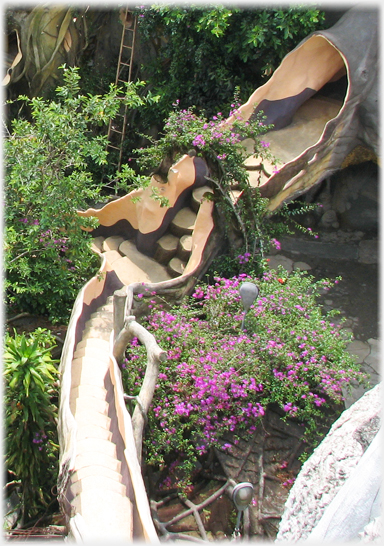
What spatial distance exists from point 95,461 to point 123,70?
7635 mm

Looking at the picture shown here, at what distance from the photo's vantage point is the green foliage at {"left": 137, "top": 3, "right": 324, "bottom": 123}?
8461 millimetres

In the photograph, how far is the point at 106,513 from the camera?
423cm

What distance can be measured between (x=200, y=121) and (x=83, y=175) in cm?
162

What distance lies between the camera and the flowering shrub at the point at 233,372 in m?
5.61

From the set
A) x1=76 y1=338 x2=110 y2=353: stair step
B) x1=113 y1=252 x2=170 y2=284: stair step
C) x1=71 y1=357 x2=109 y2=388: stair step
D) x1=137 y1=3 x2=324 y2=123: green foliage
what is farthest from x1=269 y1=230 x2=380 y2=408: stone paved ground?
x1=71 y1=357 x2=109 y2=388: stair step

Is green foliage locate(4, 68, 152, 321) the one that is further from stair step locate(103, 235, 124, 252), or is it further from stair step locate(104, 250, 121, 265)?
stair step locate(103, 235, 124, 252)

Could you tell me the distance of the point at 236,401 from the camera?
5836 millimetres

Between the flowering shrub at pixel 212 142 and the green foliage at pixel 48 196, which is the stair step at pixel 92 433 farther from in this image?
the flowering shrub at pixel 212 142

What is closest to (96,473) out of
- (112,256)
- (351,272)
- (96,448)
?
(96,448)

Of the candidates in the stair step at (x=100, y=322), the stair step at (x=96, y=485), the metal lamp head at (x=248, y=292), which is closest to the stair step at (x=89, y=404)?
the stair step at (x=96, y=485)

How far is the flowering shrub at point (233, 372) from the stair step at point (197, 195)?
1588mm

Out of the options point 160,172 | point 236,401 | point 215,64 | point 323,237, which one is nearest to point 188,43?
point 215,64

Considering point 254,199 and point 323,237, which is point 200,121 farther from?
point 323,237

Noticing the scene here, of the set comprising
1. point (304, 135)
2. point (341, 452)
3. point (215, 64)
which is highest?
point (215, 64)
